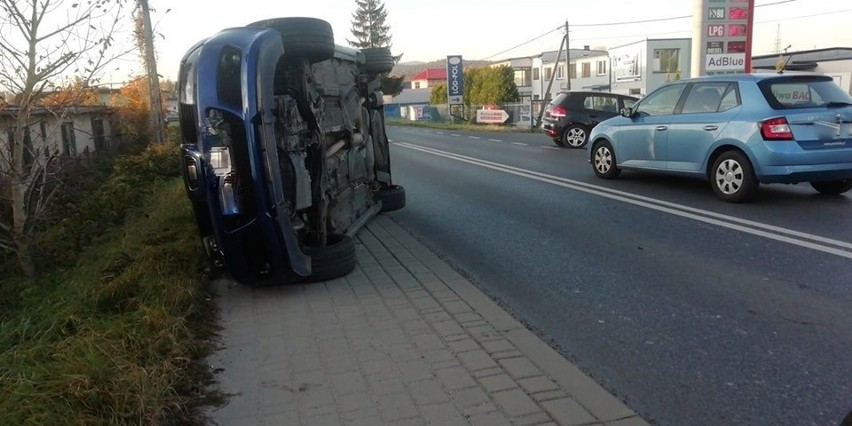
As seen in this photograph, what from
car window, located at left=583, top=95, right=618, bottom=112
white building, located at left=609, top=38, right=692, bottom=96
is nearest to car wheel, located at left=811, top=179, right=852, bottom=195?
car window, located at left=583, top=95, right=618, bottom=112

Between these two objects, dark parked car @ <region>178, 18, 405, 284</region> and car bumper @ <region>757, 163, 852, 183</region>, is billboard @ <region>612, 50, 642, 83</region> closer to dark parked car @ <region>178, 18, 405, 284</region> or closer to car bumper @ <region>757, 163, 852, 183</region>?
car bumper @ <region>757, 163, 852, 183</region>

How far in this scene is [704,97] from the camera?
9055 millimetres

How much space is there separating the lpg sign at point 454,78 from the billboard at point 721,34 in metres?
20.5

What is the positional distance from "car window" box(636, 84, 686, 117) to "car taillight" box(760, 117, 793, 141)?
1.67 m

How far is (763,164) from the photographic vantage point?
803 cm

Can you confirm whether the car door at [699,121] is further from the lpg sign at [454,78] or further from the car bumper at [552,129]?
the lpg sign at [454,78]

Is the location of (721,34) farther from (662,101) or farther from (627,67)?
(627,67)

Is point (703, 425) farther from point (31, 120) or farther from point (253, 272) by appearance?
point (31, 120)

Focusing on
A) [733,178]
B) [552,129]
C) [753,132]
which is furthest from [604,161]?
[552,129]

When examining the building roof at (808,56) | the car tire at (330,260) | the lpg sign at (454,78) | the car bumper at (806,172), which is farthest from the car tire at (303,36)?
the building roof at (808,56)

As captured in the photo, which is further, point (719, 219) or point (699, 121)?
point (699, 121)

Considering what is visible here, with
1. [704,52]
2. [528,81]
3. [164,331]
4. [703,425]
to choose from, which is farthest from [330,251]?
[528,81]

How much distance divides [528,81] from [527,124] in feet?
160

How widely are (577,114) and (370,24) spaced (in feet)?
201
